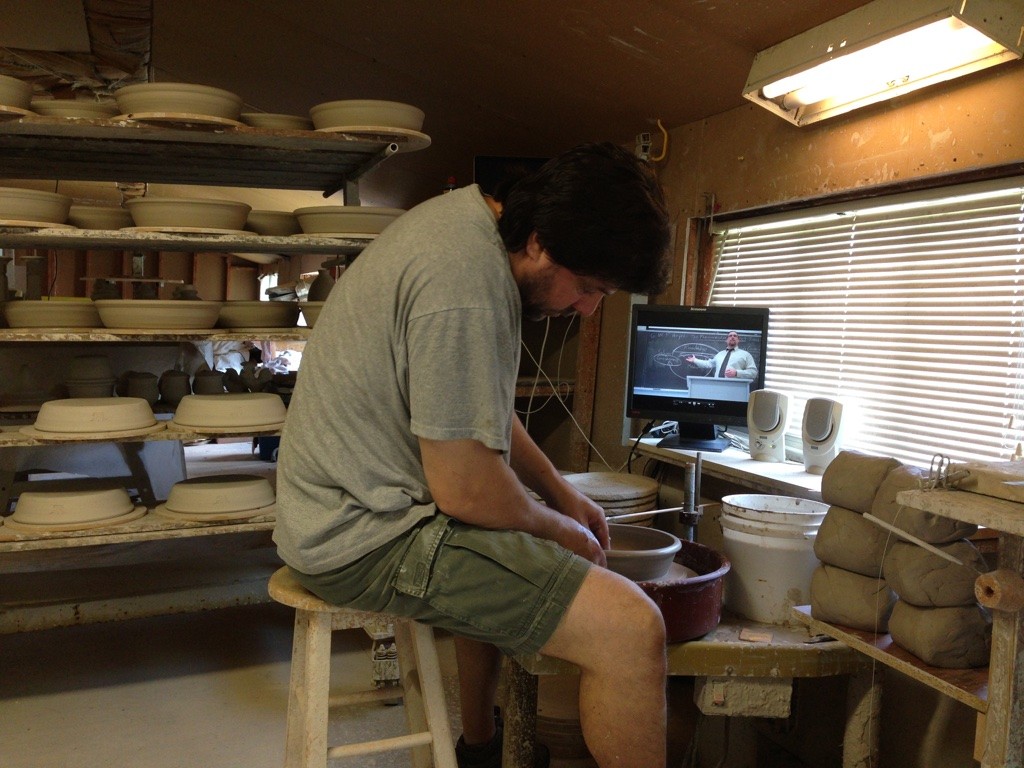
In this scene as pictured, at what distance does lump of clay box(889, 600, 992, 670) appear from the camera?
1.53 metres

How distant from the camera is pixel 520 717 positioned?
73.5 inches

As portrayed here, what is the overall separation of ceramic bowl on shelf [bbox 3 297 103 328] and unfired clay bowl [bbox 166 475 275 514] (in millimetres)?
646

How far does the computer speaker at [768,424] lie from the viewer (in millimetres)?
2656

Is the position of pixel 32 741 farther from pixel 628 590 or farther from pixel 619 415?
pixel 619 415

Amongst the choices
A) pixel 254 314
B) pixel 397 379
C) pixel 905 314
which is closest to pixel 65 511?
pixel 254 314

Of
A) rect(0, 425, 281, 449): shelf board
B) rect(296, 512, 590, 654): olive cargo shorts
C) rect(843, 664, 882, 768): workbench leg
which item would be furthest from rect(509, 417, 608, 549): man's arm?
rect(0, 425, 281, 449): shelf board

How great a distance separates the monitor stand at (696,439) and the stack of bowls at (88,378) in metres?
2.13

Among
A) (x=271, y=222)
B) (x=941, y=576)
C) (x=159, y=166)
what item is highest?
(x=159, y=166)

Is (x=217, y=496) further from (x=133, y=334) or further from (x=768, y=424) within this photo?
(x=768, y=424)

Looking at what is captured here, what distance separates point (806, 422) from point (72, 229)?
7.82 feet

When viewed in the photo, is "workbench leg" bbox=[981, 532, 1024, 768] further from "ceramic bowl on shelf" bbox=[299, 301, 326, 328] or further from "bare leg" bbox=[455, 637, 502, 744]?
"ceramic bowl on shelf" bbox=[299, 301, 326, 328]

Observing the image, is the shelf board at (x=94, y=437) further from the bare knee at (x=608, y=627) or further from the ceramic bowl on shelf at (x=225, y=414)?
the bare knee at (x=608, y=627)

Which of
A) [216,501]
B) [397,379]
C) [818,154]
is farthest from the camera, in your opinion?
[216,501]

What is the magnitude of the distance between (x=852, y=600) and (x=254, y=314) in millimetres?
2149
